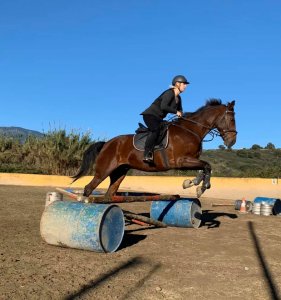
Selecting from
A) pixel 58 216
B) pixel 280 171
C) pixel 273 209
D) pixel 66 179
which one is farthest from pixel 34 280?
pixel 280 171

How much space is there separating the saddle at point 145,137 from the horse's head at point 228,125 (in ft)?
3.85

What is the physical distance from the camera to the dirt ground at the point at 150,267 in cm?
458

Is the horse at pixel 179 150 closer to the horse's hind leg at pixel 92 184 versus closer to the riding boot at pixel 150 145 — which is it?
the horse's hind leg at pixel 92 184

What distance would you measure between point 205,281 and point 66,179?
20.3 meters

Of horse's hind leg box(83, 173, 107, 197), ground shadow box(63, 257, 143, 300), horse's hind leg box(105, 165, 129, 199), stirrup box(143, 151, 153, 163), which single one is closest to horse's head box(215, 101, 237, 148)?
stirrup box(143, 151, 153, 163)

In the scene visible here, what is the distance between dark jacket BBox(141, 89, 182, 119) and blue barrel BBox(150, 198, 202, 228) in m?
2.21

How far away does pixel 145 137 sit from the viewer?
349 inches

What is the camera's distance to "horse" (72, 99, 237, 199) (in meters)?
8.37

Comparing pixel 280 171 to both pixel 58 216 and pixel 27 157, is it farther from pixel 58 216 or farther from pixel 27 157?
pixel 58 216

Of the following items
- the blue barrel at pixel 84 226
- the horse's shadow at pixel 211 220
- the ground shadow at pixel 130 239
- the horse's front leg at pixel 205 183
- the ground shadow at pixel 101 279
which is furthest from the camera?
the horse's shadow at pixel 211 220

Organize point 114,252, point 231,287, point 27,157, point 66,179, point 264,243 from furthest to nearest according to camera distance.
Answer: point 27,157 → point 66,179 → point 264,243 → point 114,252 → point 231,287

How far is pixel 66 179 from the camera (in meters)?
24.8

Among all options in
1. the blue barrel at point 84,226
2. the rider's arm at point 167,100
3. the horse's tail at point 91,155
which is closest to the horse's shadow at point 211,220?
the horse's tail at point 91,155

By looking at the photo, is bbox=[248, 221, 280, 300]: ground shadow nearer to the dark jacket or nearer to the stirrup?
the stirrup
